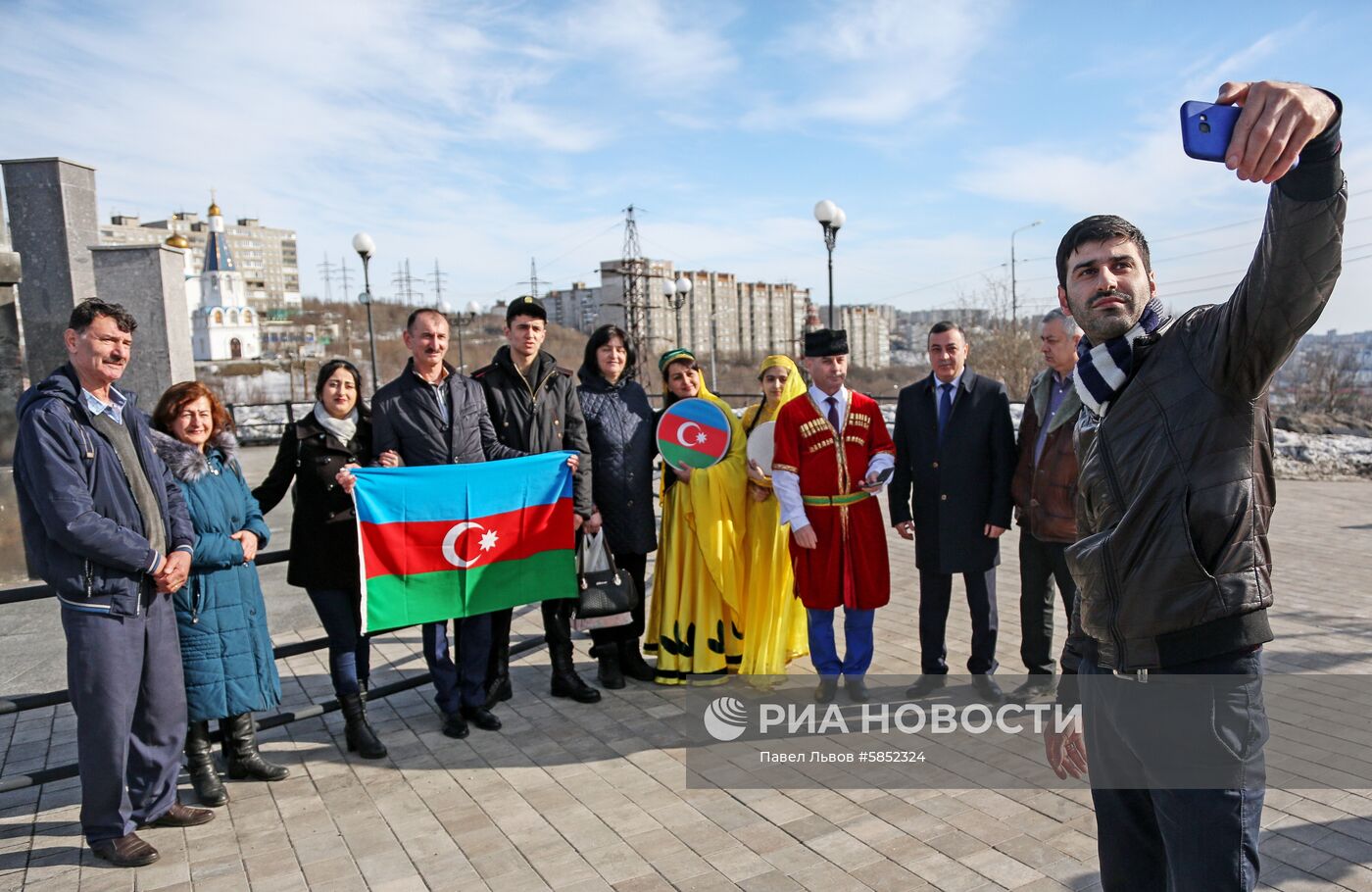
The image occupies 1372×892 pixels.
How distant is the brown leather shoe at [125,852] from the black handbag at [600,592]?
92.3 inches

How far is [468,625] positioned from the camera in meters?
5.04

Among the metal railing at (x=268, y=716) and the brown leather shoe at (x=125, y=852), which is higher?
the metal railing at (x=268, y=716)

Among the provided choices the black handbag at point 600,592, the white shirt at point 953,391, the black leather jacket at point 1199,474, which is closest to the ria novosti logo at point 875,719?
the black handbag at point 600,592

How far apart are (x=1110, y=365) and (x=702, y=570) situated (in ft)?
12.2

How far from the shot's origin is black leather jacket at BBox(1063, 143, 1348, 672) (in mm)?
1787

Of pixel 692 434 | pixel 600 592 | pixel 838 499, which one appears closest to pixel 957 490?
pixel 838 499

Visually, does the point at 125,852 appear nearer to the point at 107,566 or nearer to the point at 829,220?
the point at 107,566

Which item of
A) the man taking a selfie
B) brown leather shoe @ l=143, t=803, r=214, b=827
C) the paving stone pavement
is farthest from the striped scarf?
brown leather shoe @ l=143, t=803, r=214, b=827

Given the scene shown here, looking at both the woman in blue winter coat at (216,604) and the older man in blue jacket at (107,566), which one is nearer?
the older man in blue jacket at (107,566)

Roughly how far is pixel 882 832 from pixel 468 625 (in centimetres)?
247

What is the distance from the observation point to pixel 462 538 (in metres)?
4.96

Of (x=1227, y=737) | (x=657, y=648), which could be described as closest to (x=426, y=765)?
(x=657, y=648)

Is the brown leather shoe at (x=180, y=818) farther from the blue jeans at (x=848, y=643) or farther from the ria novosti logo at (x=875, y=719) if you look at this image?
the blue jeans at (x=848, y=643)

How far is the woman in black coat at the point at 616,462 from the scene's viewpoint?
5.56 metres
